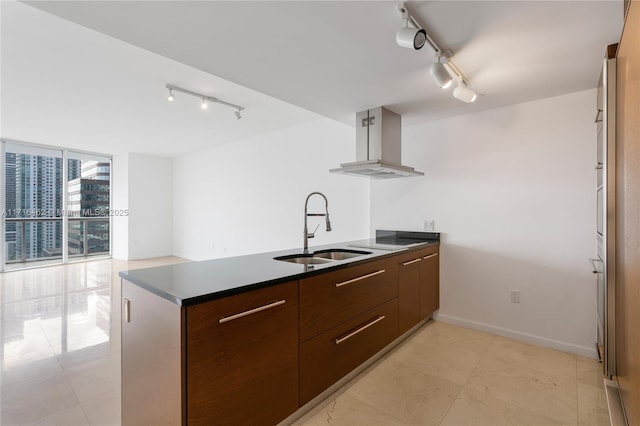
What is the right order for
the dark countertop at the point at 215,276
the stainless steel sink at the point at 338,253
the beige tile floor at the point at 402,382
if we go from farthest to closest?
the stainless steel sink at the point at 338,253 → the beige tile floor at the point at 402,382 → the dark countertop at the point at 215,276

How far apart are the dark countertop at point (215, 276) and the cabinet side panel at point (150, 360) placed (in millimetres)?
46

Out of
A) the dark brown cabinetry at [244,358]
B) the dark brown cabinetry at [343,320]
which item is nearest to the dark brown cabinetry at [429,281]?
the dark brown cabinetry at [343,320]

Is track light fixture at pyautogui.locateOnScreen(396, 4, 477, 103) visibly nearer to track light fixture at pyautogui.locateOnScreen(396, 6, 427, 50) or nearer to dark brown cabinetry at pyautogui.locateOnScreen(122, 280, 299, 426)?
track light fixture at pyautogui.locateOnScreen(396, 6, 427, 50)

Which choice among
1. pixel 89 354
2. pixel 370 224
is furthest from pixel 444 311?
pixel 89 354

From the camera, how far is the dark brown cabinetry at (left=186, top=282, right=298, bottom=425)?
1.16 meters

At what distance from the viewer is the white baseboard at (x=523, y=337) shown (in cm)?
249

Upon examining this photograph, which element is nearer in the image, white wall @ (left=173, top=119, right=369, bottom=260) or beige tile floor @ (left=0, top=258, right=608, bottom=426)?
beige tile floor @ (left=0, top=258, right=608, bottom=426)

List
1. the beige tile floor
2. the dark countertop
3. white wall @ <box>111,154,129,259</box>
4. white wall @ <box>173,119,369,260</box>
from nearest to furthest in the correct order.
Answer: the dark countertop
the beige tile floor
white wall @ <box>173,119,369,260</box>
white wall @ <box>111,154,129,259</box>

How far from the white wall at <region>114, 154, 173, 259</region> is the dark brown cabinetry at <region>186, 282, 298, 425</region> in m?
6.80

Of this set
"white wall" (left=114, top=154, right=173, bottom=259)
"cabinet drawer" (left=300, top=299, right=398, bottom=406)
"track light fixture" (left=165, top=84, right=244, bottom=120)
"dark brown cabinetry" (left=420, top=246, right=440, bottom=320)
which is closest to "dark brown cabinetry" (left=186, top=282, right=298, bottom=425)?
"cabinet drawer" (left=300, top=299, right=398, bottom=406)

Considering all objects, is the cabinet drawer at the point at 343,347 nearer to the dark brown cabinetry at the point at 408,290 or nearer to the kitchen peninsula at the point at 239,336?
the kitchen peninsula at the point at 239,336

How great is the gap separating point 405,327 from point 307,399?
125 centimetres

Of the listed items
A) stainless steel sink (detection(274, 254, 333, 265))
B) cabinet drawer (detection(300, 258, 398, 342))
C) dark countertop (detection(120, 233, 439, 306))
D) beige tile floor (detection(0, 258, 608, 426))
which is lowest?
beige tile floor (detection(0, 258, 608, 426))

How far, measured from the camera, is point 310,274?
1.62m
